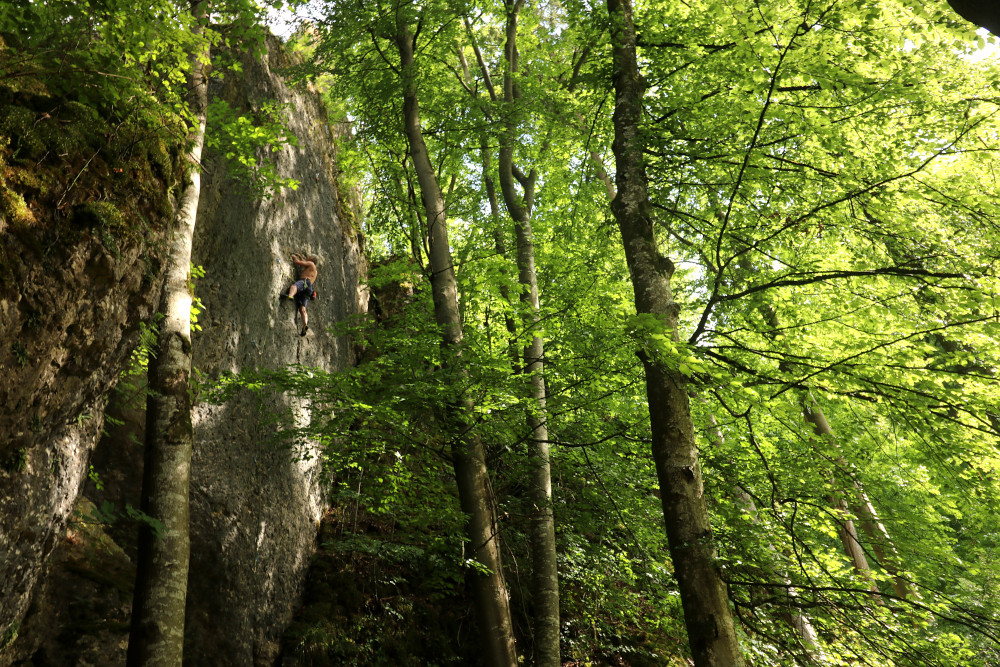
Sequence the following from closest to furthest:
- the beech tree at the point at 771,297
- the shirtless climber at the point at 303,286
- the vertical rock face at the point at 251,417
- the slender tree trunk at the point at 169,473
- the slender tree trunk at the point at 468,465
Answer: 1. the slender tree trunk at the point at 169,473
2. the beech tree at the point at 771,297
3. the slender tree trunk at the point at 468,465
4. the vertical rock face at the point at 251,417
5. the shirtless climber at the point at 303,286

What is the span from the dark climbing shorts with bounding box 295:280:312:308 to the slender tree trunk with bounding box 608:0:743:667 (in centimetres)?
610

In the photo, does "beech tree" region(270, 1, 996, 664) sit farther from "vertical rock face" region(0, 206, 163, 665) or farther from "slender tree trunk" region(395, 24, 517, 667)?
"vertical rock face" region(0, 206, 163, 665)

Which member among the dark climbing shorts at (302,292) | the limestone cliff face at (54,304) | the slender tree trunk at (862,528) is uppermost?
the dark climbing shorts at (302,292)

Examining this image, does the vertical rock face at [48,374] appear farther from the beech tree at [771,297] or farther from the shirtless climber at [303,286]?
the shirtless climber at [303,286]

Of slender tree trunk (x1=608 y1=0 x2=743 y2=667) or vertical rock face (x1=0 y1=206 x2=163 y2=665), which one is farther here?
slender tree trunk (x1=608 y1=0 x2=743 y2=667)

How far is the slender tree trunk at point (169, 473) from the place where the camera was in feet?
11.5

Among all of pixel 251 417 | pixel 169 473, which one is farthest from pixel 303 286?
pixel 169 473

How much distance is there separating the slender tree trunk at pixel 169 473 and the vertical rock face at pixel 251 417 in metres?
1.78

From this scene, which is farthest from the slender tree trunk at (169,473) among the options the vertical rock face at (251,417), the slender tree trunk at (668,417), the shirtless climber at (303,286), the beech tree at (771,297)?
the shirtless climber at (303,286)

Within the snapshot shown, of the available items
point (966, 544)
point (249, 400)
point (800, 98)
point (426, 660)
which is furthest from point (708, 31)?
point (966, 544)

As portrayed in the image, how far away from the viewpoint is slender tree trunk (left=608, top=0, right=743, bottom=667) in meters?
3.58

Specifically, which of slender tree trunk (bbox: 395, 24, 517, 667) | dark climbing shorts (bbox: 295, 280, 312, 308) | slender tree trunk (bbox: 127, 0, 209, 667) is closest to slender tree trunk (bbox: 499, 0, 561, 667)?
slender tree trunk (bbox: 395, 24, 517, 667)

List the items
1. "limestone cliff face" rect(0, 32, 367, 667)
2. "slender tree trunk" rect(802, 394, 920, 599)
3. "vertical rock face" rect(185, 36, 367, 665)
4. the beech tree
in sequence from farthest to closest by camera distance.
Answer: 1. "vertical rock face" rect(185, 36, 367, 665)
2. "slender tree trunk" rect(802, 394, 920, 599)
3. the beech tree
4. "limestone cliff face" rect(0, 32, 367, 667)

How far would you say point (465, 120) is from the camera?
7.95m
